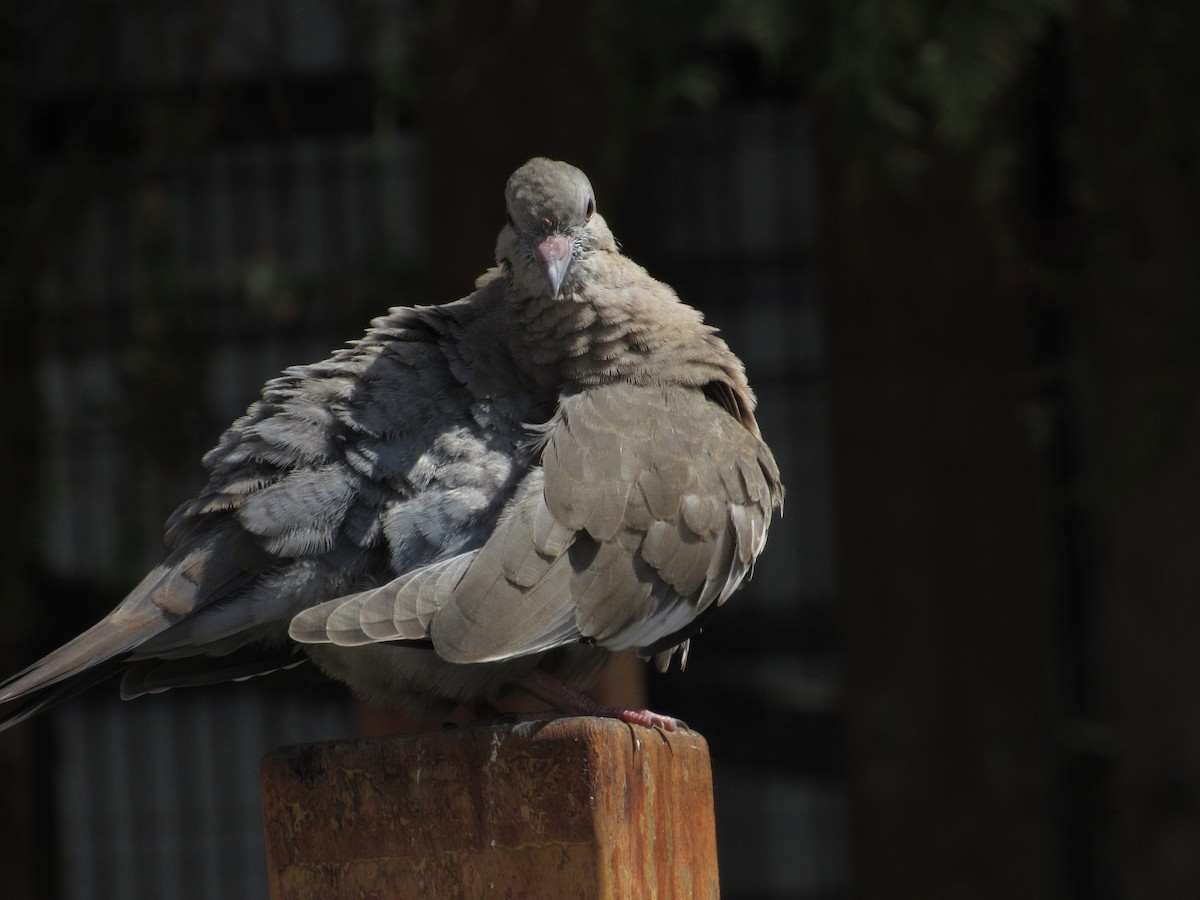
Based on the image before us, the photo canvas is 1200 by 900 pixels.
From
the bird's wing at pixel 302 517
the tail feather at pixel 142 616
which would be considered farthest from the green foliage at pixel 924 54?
the tail feather at pixel 142 616

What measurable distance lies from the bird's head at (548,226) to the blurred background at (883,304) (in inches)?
31.7

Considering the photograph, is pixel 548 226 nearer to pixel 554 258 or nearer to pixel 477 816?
pixel 554 258

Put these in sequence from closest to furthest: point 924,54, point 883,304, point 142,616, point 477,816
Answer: point 477,816
point 142,616
point 924,54
point 883,304

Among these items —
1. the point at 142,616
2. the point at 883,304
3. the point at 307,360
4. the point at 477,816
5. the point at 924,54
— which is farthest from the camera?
the point at 307,360

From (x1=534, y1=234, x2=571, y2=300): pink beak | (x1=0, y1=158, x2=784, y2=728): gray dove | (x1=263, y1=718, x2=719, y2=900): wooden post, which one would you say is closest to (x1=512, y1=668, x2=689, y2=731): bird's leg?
(x1=0, y1=158, x2=784, y2=728): gray dove

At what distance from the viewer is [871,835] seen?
13.6 feet

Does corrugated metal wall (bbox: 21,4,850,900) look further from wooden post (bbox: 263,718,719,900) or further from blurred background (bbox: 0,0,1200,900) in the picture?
wooden post (bbox: 263,718,719,900)

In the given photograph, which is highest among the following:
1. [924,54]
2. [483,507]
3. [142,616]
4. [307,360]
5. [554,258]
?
[924,54]

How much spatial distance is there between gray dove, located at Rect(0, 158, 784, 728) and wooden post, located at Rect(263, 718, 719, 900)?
0.49 feet

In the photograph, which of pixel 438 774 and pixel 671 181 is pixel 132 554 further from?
pixel 671 181

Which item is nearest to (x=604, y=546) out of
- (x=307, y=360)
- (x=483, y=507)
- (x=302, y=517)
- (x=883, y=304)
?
(x=483, y=507)

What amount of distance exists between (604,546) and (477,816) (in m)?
0.44

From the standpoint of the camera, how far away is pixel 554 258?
2172 mm

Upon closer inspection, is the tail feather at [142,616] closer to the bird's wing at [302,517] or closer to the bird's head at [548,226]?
the bird's wing at [302,517]
